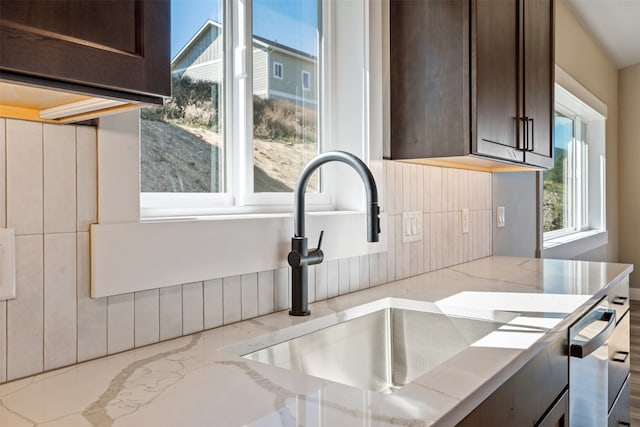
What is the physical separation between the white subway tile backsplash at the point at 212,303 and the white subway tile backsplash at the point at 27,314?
349mm

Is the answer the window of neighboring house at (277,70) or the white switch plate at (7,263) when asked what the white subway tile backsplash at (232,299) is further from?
the window of neighboring house at (277,70)

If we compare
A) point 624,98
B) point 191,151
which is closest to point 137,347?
point 191,151

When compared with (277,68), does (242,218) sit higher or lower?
lower

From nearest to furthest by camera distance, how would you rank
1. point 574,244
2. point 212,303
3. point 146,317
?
point 146,317, point 212,303, point 574,244

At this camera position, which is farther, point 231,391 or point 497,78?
point 497,78

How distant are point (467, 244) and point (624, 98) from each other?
4236mm

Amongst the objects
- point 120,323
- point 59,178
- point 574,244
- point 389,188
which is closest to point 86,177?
point 59,178

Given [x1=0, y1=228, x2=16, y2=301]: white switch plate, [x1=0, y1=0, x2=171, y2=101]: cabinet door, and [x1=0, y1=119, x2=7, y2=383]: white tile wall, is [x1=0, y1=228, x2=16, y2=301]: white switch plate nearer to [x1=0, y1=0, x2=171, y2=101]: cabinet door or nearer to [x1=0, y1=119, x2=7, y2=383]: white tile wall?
[x1=0, y1=119, x2=7, y2=383]: white tile wall

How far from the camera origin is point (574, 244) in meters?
3.80

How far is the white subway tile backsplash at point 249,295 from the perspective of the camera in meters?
1.21

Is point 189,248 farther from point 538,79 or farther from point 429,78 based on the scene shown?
point 538,79

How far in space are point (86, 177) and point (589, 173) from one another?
4.89 metres

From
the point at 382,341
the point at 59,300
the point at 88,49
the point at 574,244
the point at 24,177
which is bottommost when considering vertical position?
the point at 382,341

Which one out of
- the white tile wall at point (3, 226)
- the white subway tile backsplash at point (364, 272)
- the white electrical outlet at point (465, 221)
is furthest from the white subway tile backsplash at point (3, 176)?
the white electrical outlet at point (465, 221)
